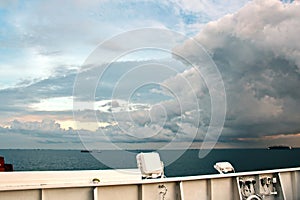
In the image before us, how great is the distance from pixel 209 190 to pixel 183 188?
0.78m

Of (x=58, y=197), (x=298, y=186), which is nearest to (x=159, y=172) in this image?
(x=58, y=197)

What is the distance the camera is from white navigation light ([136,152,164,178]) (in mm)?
9789

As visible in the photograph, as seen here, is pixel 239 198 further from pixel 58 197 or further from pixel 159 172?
pixel 58 197

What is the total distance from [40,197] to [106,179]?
291 cm

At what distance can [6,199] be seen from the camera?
309 inches

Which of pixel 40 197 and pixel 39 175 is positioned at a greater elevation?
pixel 39 175

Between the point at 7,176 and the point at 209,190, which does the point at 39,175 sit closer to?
the point at 7,176

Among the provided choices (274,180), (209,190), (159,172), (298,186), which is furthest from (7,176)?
(298,186)

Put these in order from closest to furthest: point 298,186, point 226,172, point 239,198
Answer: point 239,198 → point 226,172 → point 298,186

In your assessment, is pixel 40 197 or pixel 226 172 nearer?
pixel 40 197

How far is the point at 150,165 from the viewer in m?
9.83

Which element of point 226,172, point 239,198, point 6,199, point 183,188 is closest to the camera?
point 6,199

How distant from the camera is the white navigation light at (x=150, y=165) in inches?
385

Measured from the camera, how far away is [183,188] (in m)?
9.75
